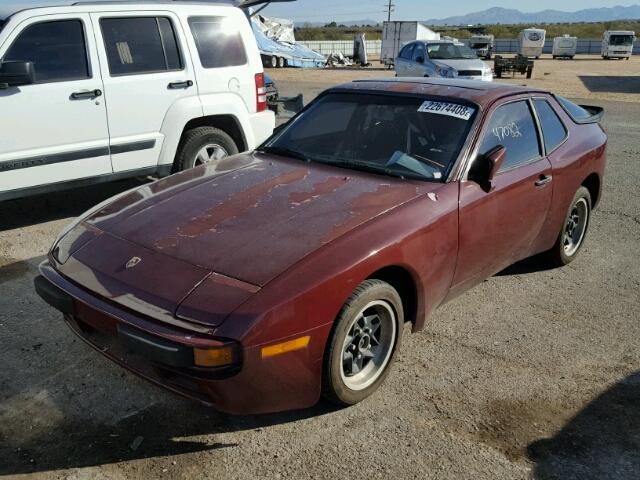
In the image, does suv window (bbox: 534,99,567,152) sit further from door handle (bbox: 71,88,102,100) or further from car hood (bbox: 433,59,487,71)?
car hood (bbox: 433,59,487,71)

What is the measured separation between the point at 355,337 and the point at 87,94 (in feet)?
12.6

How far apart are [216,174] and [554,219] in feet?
8.27

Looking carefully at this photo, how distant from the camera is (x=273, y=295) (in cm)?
249

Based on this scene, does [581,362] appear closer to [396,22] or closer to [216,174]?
[216,174]

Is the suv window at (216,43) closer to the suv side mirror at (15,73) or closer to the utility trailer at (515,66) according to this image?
the suv side mirror at (15,73)

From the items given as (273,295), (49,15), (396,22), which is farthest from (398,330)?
(396,22)

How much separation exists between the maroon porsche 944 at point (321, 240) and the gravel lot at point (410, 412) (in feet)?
0.90

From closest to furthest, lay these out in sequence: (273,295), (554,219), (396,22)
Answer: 1. (273,295)
2. (554,219)
3. (396,22)

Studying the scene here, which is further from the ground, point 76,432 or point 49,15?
point 49,15

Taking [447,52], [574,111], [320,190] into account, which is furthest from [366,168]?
[447,52]

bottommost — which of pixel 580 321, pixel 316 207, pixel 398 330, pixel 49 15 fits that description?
pixel 580 321

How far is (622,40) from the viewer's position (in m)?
43.2

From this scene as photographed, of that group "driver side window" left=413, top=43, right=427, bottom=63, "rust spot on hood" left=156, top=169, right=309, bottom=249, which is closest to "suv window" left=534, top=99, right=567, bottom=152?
"rust spot on hood" left=156, top=169, right=309, bottom=249

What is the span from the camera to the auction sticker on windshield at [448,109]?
148 inches
